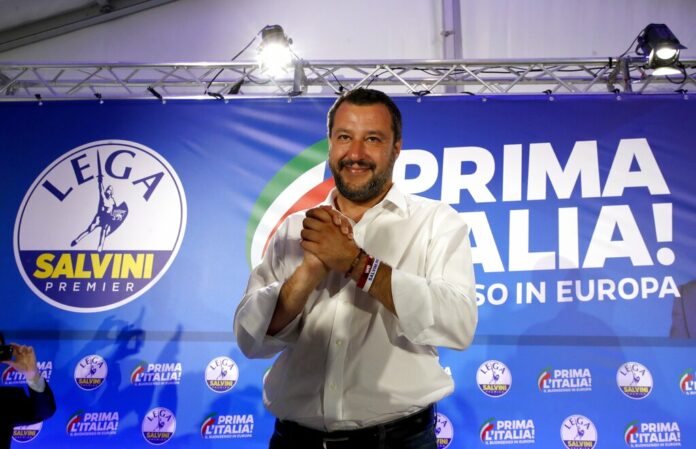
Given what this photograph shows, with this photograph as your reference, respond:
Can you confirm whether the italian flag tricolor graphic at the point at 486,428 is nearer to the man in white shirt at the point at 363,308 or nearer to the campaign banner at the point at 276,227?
the campaign banner at the point at 276,227

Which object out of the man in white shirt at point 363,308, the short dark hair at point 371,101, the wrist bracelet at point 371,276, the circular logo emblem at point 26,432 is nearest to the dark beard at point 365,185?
the man in white shirt at point 363,308

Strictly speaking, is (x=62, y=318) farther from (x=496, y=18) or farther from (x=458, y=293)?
(x=496, y=18)

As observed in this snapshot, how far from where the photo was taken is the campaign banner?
329cm

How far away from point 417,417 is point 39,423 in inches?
110

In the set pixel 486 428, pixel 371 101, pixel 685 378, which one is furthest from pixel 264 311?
pixel 685 378

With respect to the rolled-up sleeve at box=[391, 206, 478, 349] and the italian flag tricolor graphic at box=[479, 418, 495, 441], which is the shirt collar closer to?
the rolled-up sleeve at box=[391, 206, 478, 349]

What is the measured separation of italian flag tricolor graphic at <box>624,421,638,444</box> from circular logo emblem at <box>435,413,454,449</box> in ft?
3.03

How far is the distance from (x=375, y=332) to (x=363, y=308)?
65 millimetres

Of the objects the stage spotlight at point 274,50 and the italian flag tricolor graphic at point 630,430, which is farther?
the stage spotlight at point 274,50

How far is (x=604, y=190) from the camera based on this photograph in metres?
3.50

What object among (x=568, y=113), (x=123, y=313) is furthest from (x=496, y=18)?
(x=123, y=313)

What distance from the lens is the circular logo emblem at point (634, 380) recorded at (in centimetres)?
324

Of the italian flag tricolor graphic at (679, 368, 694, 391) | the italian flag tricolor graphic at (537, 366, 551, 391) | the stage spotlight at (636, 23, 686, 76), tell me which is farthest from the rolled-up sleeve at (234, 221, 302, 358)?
the stage spotlight at (636, 23, 686, 76)

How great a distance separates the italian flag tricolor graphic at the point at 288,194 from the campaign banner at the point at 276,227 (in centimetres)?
1
